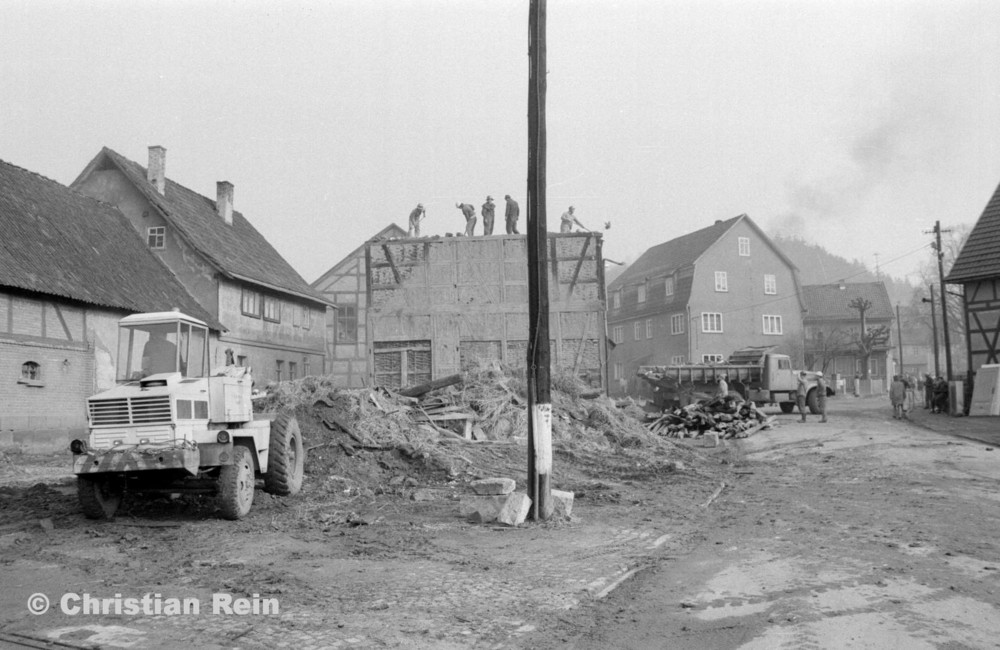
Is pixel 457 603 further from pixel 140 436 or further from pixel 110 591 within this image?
pixel 140 436

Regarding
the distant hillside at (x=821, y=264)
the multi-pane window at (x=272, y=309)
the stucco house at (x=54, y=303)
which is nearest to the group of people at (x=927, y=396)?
the stucco house at (x=54, y=303)

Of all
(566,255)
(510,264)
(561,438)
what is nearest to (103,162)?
(510,264)

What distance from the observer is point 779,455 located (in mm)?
18250

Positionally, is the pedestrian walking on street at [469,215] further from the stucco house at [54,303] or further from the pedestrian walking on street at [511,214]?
the stucco house at [54,303]

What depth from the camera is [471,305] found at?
28469 mm

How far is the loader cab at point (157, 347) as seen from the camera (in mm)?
9648

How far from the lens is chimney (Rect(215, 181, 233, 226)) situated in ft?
117

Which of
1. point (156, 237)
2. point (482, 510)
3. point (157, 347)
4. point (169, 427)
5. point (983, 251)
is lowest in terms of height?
point (482, 510)

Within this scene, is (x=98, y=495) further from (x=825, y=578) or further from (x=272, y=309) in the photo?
(x=272, y=309)

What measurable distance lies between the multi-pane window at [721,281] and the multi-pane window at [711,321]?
1.88 metres

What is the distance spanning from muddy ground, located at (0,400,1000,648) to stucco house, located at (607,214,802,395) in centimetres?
3883

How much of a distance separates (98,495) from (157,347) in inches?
74.7

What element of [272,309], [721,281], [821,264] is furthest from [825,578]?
[821,264]

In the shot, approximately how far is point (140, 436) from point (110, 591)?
9.56 ft
